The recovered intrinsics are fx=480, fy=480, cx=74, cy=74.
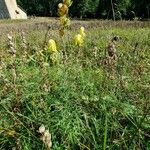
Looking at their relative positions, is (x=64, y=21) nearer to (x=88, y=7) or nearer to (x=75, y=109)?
(x=75, y=109)

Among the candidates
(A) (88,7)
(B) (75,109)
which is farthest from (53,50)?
(A) (88,7)

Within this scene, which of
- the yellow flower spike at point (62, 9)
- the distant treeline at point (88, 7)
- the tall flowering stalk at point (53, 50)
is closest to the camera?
the yellow flower spike at point (62, 9)

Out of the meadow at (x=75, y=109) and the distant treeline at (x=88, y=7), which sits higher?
the meadow at (x=75, y=109)

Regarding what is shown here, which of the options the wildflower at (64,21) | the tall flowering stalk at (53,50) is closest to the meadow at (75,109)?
the wildflower at (64,21)

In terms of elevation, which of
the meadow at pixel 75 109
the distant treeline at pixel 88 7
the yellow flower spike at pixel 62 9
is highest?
the yellow flower spike at pixel 62 9

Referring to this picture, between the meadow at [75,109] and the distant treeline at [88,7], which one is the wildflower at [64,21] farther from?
the distant treeline at [88,7]

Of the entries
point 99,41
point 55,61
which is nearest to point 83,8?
point 99,41

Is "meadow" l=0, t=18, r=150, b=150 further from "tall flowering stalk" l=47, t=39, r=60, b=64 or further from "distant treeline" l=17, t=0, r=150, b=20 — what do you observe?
"distant treeline" l=17, t=0, r=150, b=20

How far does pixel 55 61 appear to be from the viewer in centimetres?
502

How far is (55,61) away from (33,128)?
1674 mm

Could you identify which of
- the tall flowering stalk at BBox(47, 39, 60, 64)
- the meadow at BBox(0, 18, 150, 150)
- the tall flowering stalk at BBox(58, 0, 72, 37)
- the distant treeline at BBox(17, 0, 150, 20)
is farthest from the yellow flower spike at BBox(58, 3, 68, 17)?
the distant treeline at BBox(17, 0, 150, 20)

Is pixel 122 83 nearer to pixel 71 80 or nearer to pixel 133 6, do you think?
pixel 71 80

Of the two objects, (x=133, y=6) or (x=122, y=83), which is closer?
(x=122, y=83)

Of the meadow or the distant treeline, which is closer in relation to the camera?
the meadow
